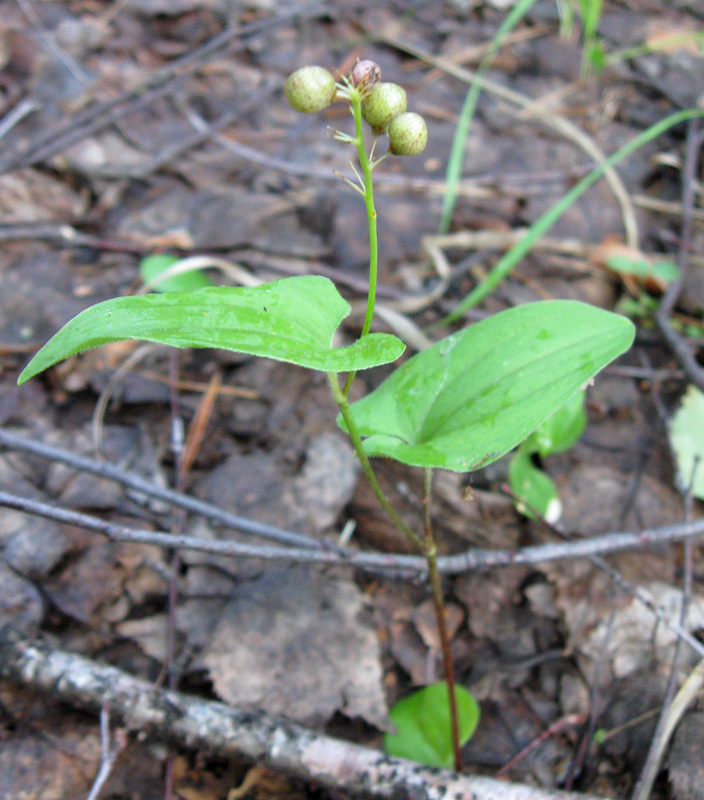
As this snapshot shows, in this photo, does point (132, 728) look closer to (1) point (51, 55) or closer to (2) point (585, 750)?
(2) point (585, 750)

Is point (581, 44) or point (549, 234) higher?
point (581, 44)

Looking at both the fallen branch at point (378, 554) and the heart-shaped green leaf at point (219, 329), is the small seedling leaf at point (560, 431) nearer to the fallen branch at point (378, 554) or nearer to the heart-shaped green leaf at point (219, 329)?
the fallen branch at point (378, 554)

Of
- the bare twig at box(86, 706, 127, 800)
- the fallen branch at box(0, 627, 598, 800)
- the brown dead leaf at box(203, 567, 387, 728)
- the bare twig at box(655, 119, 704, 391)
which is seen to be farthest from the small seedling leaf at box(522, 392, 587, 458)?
the bare twig at box(86, 706, 127, 800)

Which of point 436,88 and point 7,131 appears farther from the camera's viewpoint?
point 436,88

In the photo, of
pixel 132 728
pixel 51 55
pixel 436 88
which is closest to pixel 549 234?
pixel 436 88

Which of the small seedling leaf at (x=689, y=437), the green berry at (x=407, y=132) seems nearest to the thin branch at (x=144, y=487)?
the green berry at (x=407, y=132)

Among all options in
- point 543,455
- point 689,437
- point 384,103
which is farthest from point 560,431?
point 384,103

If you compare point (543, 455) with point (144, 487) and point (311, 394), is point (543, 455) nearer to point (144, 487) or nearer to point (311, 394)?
point (311, 394)
